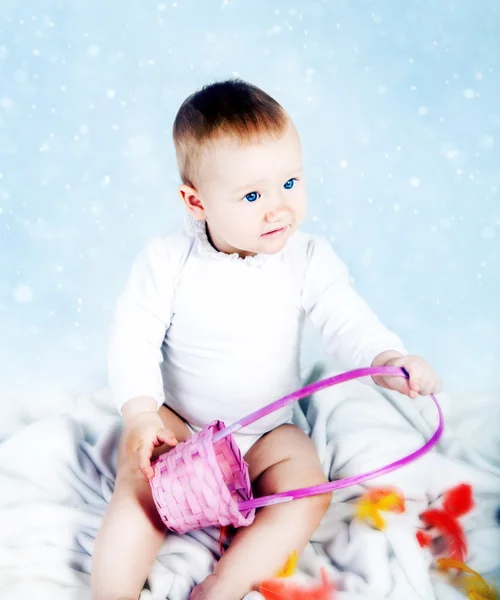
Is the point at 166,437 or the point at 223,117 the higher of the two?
the point at 223,117

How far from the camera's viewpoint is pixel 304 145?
5.37 ft

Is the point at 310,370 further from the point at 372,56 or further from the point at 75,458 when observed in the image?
the point at 372,56

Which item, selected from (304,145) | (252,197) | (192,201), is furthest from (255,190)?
(304,145)

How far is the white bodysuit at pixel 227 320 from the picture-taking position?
113 centimetres

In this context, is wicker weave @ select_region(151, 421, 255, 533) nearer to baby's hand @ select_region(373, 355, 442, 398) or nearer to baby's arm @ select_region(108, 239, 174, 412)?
baby's arm @ select_region(108, 239, 174, 412)

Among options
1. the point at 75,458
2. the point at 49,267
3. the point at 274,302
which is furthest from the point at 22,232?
the point at 274,302

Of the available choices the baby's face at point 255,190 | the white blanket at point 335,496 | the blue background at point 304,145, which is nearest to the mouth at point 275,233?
the baby's face at point 255,190

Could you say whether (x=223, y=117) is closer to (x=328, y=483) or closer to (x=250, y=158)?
(x=250, y=158)

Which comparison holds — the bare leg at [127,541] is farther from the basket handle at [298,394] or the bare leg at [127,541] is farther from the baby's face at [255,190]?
the baby's face at [255,190]

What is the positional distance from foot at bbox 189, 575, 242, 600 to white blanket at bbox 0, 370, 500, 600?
3 centimetres

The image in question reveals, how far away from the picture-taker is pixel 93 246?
5.38 ft

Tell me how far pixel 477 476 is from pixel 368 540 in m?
0.25

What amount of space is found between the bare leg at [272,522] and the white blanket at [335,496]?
4 centimetres

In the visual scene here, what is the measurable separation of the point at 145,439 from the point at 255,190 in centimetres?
37
